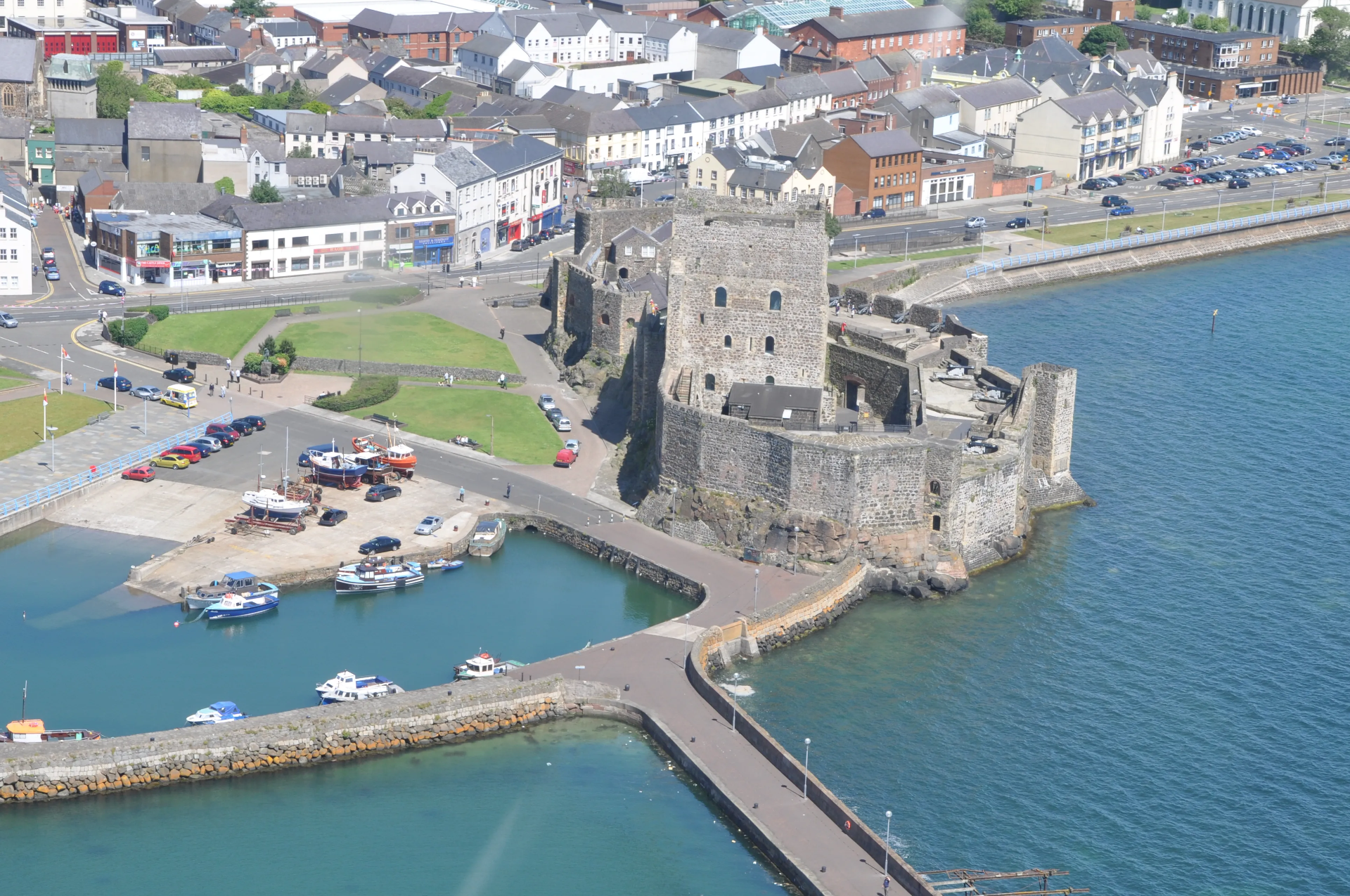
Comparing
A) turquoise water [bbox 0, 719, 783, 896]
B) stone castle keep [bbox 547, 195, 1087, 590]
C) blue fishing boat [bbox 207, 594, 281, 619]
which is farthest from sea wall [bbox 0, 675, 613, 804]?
stone castle keep [bbox 547, 195, 1087, 590]

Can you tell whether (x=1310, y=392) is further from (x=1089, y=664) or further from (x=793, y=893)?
(x=793, y=893)

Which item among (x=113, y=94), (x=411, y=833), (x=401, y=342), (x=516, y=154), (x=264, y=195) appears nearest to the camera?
(x=411, y=833)

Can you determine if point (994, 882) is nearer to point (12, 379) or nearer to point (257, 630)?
point (257, 630)

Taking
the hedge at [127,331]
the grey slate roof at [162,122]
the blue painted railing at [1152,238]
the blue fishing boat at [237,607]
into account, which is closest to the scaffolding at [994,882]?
the blue fishing boat at [237,607]

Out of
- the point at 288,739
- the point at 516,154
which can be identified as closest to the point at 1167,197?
the point at 516,154

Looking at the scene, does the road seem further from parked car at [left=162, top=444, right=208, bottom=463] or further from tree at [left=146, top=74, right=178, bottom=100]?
parked car at [left=162, top=444, right=208, bottom=463]

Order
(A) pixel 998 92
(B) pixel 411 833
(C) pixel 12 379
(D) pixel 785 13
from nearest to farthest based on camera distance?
1. (B) pixel 411 833
2. (C) pixel 12 379
3. (A) pixel 998 92
4. (D) pixel 785 13

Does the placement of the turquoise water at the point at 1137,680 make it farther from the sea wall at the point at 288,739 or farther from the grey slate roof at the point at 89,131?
the grey slate roof at the point at 89,131

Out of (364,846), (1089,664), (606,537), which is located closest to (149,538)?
(606,537)
